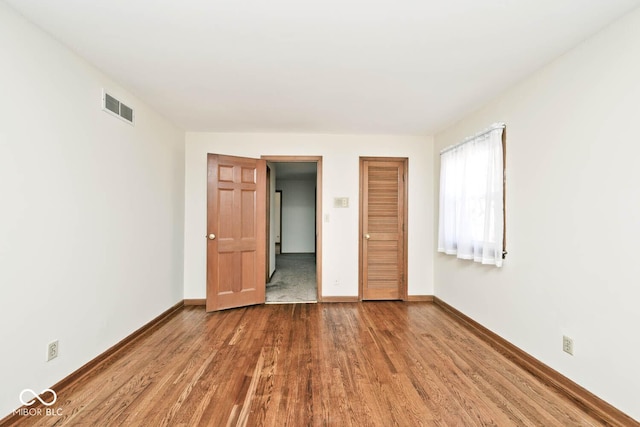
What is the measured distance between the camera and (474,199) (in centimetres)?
296

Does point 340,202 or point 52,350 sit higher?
point 340,202

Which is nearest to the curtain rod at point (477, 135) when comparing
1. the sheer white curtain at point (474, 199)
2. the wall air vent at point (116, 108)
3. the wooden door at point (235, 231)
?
the sheer white curtain at point (474, 199)

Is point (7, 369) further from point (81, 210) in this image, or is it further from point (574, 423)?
point (574, 423)

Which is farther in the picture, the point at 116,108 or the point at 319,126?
the point at 319,126

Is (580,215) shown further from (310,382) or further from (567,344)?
(310,382)

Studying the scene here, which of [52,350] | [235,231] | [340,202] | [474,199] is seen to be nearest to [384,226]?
[340,202]

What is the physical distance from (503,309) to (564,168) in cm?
137

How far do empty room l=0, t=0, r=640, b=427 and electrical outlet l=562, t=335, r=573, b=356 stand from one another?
0.04 ft

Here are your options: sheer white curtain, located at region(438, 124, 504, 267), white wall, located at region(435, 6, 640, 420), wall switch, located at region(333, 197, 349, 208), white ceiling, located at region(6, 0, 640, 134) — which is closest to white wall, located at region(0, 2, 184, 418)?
white ceiling, located at region(6, 0, 640, 134)

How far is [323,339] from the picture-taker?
8.92ft

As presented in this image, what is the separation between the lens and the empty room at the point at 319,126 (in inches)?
63.9

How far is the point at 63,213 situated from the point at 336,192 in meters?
2.89

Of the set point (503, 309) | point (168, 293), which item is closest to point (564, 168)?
point (503, 309)

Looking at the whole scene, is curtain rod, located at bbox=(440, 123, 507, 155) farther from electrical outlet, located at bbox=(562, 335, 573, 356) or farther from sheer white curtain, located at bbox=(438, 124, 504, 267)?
electrical outlet, located at bbox=(562, 335, 573, 356)
